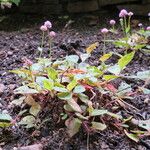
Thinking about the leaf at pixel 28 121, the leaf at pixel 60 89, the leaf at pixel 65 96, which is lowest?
the leaf at pixel 28 121

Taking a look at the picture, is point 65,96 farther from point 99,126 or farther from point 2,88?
point 2,88

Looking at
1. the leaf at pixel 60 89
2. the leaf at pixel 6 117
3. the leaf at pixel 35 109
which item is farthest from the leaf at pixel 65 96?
the leaf at pixel 6 117

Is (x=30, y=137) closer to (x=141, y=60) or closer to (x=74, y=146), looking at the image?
(x=74, y=146)

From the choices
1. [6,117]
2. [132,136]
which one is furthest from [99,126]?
[6,117]

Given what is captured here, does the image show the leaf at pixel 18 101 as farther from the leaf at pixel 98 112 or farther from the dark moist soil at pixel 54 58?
the leaf at pixel 98 112

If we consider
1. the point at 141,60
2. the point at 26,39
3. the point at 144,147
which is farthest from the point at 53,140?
the point at 26,39

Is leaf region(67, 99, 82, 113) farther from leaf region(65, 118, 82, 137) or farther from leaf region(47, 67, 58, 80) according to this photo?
leaf region(47, 67, 58, 80)

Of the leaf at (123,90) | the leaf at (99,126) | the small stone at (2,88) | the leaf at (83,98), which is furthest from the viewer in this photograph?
the small stone at (2,88)

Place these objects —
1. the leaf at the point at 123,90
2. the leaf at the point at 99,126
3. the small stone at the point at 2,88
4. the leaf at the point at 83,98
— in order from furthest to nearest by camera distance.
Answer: the small stone at the point at 2,88
the leaf at the point at 123,90
the leaf at the point at 83,98
the leaf at the point at 99,126
